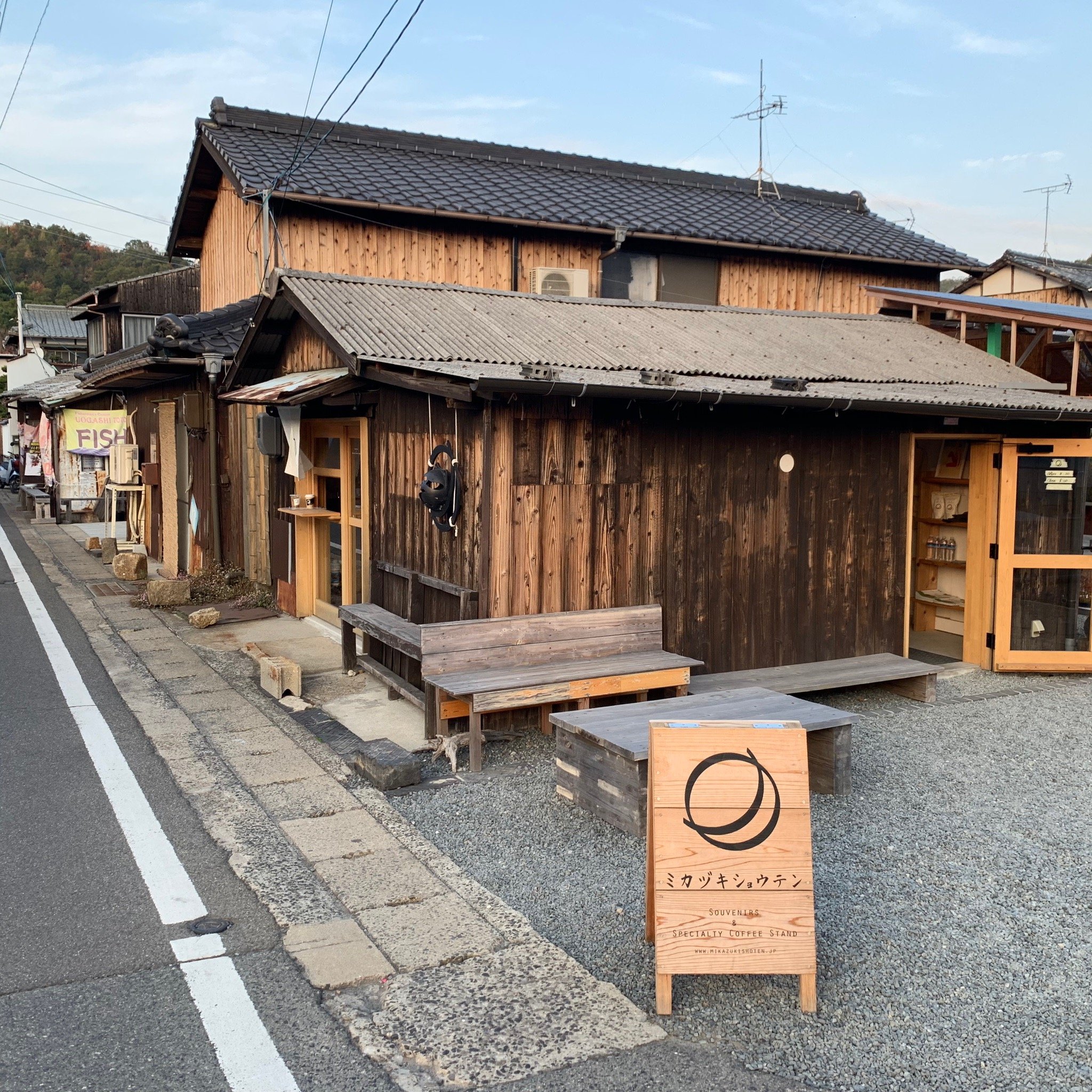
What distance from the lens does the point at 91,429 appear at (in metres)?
18.7

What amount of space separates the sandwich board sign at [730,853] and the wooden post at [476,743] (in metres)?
2.54

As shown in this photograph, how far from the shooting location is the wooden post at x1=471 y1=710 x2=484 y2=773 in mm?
6457

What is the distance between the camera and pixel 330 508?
1119 cm

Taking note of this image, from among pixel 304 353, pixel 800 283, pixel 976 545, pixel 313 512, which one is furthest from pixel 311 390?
pixel 800 283

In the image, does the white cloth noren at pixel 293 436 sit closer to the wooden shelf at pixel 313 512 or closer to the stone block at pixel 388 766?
the wooden shelf at pixel 313 512

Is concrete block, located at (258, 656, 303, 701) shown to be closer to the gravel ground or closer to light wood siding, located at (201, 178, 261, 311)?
the gravel ground

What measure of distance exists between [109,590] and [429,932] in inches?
450

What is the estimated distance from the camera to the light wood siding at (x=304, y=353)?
10.1 m

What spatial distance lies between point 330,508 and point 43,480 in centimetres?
2616

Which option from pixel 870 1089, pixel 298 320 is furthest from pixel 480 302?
pixel 870 1089

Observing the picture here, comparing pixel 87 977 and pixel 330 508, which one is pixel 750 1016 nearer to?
pixel 87 977

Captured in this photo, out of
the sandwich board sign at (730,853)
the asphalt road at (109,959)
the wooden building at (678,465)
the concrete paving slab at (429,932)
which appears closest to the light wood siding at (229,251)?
the wooden building at (678,465)

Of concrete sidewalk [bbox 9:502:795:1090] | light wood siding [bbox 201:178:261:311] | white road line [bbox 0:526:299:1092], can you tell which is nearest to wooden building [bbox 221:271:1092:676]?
concrete sidewalk [bbox 9:502:795:1090]

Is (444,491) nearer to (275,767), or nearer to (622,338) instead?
(275,767)
